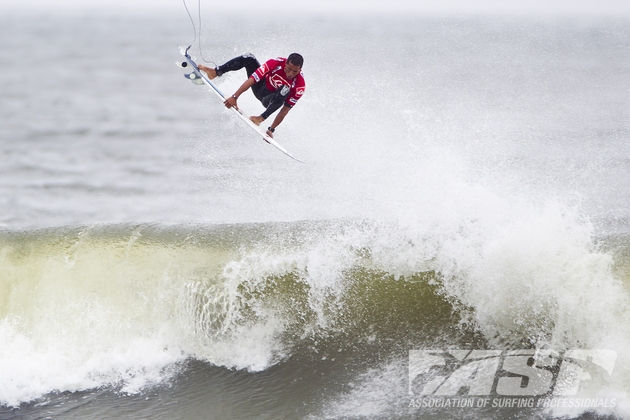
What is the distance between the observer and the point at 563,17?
55.7 ft

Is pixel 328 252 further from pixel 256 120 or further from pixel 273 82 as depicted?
pixel 273 82

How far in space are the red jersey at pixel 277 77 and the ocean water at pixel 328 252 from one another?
1737mm

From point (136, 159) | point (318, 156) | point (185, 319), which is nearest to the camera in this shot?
point (185, 319)

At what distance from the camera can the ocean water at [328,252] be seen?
5.82m

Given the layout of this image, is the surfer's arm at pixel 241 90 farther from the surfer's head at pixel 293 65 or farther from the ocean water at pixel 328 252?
the ocean water at pixel 328 252

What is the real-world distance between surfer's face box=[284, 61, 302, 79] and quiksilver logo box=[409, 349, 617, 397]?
356 cm

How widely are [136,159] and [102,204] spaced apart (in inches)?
73.7

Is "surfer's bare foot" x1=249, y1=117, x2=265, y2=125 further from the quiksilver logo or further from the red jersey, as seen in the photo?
the quiksilver logo

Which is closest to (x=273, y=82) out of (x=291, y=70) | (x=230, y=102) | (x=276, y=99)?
(x=276, y=99)

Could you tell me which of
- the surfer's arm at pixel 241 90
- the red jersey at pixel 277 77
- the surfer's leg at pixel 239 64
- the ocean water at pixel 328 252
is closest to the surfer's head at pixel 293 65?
the red jersey at pixel 277 77

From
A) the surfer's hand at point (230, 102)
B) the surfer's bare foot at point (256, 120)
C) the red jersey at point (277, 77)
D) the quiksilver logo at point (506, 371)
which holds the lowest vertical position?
the quiksilver logo at point (506, 371)

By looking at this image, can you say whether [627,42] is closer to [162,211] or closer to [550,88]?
[550,88]

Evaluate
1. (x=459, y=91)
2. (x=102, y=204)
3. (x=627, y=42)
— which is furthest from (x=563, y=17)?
(x=102, y=204)

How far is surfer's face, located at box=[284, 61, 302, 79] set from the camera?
6.94 meters
